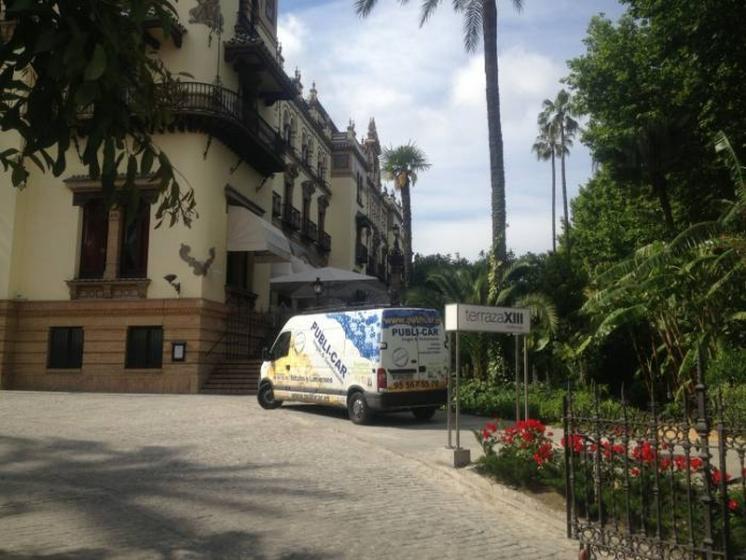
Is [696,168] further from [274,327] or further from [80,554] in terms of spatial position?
[80,554]

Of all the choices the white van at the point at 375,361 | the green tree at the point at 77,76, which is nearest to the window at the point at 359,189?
the white van at the point at 375,361

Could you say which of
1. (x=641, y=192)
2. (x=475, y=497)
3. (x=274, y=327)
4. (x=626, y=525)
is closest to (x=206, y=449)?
(x=475, y=497)

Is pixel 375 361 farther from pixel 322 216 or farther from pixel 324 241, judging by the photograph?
pixel 322 216

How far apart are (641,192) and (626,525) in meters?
21.1

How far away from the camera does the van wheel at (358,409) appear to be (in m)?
14.3

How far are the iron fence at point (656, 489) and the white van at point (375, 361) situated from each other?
286 inches

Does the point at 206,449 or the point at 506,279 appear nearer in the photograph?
the point at 206,449

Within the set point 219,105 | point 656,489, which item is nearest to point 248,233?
point 219,105

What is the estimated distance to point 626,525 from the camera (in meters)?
5.82

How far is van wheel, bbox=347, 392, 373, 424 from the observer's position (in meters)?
14.3

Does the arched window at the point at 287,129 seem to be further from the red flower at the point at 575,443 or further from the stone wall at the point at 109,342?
the red flower at the point at 575,443

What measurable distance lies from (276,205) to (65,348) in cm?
1183

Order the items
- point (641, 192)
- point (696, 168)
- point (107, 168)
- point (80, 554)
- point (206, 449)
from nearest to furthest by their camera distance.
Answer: point (107, 168), point (80, 554), point (206, 449), point (696, 168), point (641, 192)

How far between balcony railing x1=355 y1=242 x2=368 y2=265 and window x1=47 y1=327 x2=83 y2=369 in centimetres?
2405
